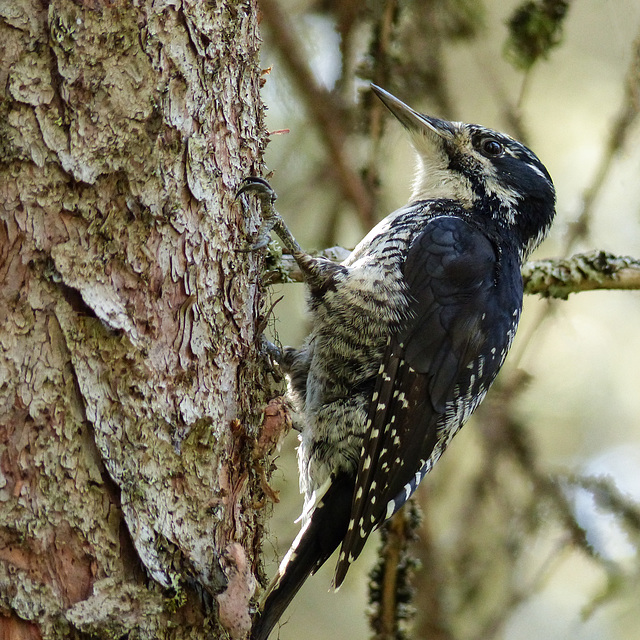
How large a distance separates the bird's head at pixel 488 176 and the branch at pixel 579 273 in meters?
0.28

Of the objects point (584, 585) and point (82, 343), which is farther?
point (584, 585)

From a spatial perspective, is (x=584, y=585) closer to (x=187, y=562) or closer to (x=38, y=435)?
(x=187, y=562)

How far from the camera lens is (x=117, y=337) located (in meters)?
1.82

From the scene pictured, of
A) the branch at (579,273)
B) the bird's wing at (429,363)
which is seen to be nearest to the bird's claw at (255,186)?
the branch at (579,273)

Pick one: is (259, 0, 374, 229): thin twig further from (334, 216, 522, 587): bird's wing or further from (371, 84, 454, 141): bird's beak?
(334, 216, 522, 587): bird's wing

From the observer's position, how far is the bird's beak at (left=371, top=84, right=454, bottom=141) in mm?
3129

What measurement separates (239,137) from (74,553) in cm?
120

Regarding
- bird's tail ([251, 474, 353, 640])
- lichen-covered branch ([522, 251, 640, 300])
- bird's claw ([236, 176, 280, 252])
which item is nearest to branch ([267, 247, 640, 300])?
lichen-covered branch ([522, 251, 640, 300])

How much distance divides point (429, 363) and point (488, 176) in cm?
105

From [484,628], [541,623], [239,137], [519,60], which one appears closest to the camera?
[239,137]

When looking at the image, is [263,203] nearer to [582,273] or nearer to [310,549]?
[310,549]

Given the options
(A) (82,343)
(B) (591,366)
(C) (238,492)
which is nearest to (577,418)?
(B) (591,366)

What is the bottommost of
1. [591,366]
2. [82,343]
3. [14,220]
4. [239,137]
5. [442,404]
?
[82,343]

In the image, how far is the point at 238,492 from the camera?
1988 mm
